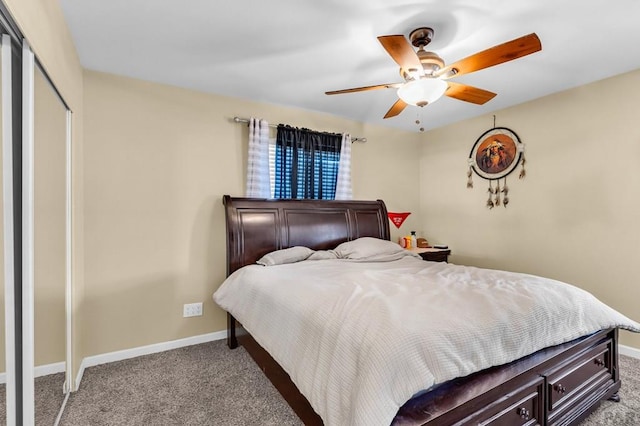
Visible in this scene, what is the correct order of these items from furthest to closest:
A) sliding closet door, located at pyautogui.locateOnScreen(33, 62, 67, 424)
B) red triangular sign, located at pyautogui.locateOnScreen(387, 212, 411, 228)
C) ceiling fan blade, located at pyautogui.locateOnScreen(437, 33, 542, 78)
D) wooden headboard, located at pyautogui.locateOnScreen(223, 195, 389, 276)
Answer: red triangular sign, located at pyautogui.locateOnScreen(387, 212, 411, 228), wooden headboard, located at pyautogui.locateOnScreen(223, 195, 389, 276), ceiling fan blade, located at pyautogui.locateOnScreen(437, 33, 542, 78), sliding closet door, located at pyautogui.locateOnScreen(33, 62, 67, 424)

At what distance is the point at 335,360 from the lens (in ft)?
4.23

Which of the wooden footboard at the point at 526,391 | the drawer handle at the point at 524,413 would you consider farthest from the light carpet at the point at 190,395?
the drawer handle at the point at 524,413

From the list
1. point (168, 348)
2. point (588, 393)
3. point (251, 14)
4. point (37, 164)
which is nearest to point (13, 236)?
point (37, 164)

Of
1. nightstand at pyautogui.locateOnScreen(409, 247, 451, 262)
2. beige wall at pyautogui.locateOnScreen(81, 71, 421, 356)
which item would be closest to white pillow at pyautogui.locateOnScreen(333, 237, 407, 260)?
nightstand at pyautogui.locateOnScreen(409, 247, 451, 262)

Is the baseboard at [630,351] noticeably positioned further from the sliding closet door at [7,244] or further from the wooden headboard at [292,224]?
the sliding closet door at [7,244]

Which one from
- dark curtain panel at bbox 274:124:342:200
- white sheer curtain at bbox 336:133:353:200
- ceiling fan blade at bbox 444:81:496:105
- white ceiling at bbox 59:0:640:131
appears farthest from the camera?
white sheer curtain at bbox 336:133:353:200

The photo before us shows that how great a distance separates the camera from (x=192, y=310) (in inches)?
115

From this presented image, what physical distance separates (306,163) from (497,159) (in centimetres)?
222

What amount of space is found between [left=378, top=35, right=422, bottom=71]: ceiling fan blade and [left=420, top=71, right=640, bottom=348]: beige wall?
6.93 feet

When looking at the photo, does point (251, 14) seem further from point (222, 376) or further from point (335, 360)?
point (222, 376)

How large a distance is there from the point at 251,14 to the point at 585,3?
6.44 feet

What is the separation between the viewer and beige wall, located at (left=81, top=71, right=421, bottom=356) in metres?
2.56

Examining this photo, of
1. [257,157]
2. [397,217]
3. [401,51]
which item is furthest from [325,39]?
[397,217]

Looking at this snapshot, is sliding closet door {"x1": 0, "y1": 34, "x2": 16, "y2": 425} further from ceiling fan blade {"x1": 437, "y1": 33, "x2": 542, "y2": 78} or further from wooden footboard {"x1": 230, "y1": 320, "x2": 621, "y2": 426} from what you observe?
ceiling fan blade {"x1": 437, "y1": 33, "x2": 542, "y2": 78}
